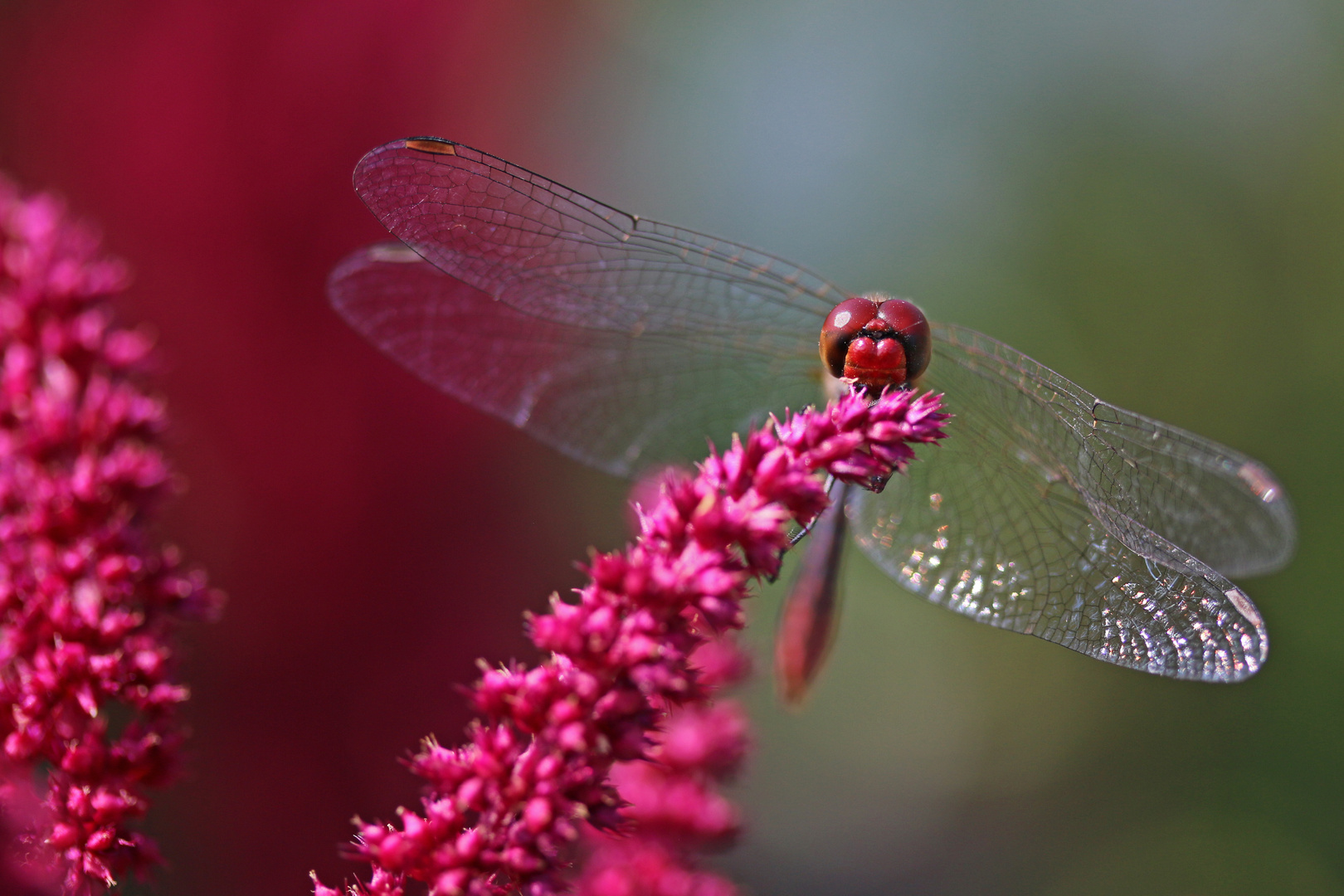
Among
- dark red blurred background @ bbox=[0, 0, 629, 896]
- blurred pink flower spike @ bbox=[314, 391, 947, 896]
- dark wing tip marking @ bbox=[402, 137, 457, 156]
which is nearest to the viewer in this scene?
blurred pink flower spike @ bbox=[314, 391, 947, 896]

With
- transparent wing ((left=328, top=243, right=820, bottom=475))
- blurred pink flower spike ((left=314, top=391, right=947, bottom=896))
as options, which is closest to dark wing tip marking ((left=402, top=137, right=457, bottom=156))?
transparent wing ((left=328, top=243, right=820, bottom=475))

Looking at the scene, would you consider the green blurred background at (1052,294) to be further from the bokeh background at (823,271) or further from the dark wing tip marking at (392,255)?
the dark wing tip marking at (392,255)

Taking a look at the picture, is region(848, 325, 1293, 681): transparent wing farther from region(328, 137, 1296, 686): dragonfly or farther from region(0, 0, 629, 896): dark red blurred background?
region(0, 0, 629, 896): dark red blurred background

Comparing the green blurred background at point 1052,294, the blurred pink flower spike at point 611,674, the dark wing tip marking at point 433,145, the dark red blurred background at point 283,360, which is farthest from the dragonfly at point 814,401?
the green blurred background at point 1052,294

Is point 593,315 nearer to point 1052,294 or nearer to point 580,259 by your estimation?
point 580,259

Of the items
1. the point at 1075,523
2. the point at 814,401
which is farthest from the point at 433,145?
the point at 1075,523

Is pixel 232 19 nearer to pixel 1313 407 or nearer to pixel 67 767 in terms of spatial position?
pixel 67 767
